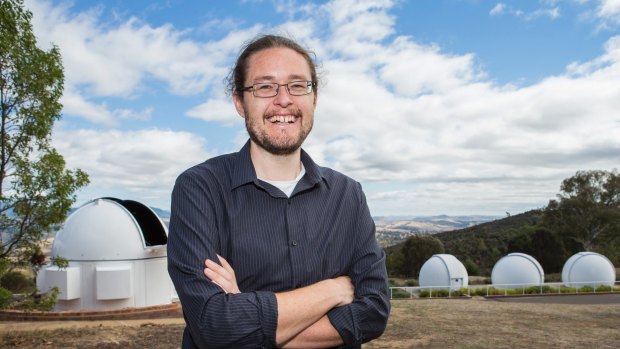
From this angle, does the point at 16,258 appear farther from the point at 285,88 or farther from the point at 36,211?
the point at 285,88

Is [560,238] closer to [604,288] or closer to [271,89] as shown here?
[604,288]

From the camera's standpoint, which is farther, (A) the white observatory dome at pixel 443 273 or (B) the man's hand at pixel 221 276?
(A) the white observatory dome at pixel 443 273

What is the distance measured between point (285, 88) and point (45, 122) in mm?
8381

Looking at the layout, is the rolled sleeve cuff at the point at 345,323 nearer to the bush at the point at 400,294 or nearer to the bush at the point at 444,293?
the bush at the point at 444,293

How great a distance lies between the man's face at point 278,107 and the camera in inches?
95.8

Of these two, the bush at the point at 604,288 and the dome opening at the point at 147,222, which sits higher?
the dome opening at the point at 147,222

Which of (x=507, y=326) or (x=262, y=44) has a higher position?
(x=262, y=44)

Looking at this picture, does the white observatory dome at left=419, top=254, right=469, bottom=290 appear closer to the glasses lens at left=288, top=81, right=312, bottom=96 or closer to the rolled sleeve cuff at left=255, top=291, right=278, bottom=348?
the glasses lens at left=288, top=81, right=312, bottom=96

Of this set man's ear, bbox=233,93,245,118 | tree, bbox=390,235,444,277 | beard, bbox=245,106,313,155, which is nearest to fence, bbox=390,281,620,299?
tree, bbox=390,235,444,277

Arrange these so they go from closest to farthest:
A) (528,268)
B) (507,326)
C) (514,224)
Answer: (507,326) < (528,268) < (514,224)

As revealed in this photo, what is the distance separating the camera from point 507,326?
11.9 metres

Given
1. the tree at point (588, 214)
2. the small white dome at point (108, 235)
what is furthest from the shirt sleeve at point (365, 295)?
the tree at point (588, 214)

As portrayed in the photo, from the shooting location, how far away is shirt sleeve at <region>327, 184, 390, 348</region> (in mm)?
2369

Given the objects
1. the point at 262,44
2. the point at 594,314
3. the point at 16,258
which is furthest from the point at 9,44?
the point at 594,314
